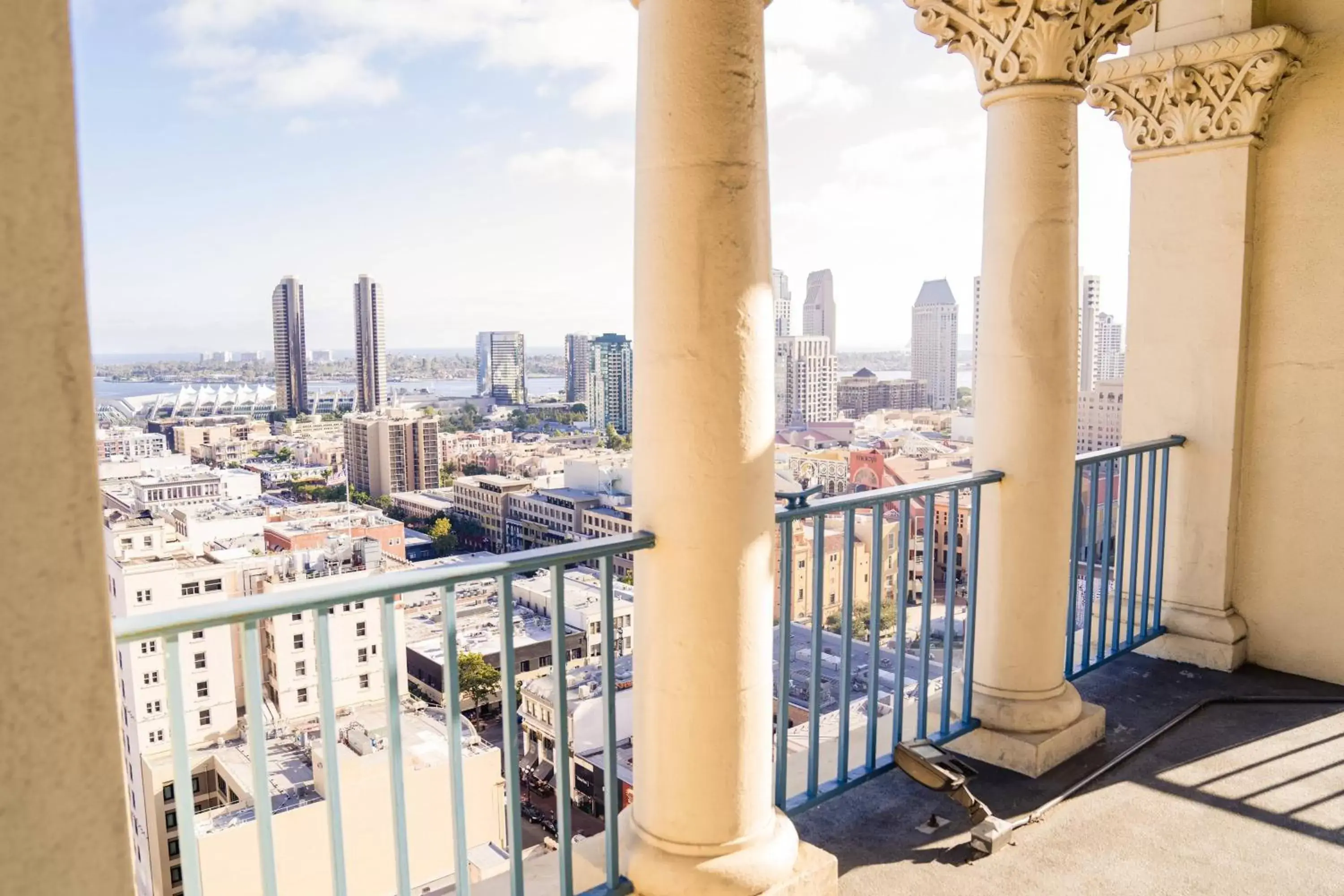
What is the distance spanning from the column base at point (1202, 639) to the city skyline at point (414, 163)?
16.9ft

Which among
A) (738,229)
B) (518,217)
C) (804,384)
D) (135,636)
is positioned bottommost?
(135,636)

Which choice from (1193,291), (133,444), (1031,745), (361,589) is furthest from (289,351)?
(361,589)

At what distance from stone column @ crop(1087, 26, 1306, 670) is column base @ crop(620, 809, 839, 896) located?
3.44 metres

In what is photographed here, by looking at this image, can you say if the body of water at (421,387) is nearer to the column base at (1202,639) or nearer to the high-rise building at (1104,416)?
the high-rise building at (1104,416)

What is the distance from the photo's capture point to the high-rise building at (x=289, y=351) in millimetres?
9227

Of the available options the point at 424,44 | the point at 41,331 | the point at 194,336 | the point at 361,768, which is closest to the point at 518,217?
the point at 424,44

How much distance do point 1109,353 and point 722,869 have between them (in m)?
4.33

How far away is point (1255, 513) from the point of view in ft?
16.8

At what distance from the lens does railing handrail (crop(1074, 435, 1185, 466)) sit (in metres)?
4.50

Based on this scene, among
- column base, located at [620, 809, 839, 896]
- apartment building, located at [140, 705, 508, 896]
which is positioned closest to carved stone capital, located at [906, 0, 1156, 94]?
column base, located at [620, 809, 839, 896]

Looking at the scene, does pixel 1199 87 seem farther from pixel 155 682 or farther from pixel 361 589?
pixel 155 682

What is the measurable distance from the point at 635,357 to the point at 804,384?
2.85 meters

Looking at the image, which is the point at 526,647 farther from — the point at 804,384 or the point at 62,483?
the point at 804,384

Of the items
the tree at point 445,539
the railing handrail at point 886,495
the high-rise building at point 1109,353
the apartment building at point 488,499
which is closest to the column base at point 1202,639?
the high-rise building at point 1109,353
